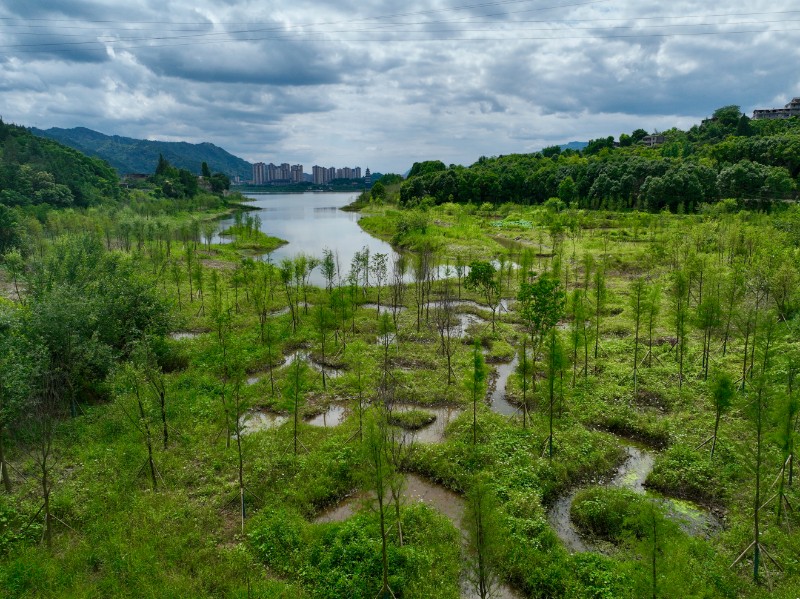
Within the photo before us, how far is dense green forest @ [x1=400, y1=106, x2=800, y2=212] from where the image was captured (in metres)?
64.6

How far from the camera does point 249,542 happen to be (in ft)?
43.1

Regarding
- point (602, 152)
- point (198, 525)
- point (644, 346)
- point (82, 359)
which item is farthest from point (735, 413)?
point (602, 152)

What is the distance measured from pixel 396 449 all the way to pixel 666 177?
221 ft

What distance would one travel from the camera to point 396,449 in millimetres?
16828

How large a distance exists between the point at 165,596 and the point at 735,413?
21.4 m

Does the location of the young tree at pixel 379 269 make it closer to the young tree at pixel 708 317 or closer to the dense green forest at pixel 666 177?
the young tree at pixel 708 317

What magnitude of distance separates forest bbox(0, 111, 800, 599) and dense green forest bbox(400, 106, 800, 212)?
1635 inches

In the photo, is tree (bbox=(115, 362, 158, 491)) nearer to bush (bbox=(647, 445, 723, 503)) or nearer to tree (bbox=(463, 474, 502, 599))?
tree (bbox=(463, 474, 502, 599))

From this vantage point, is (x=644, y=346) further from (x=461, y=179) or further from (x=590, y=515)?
(x=461, y=179)

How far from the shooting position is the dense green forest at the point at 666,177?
64.6 metres

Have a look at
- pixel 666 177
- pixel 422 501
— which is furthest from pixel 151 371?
pixel 666 177

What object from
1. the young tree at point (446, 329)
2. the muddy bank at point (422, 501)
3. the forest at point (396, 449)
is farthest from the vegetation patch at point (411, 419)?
the muddy bank at point (422, 501)

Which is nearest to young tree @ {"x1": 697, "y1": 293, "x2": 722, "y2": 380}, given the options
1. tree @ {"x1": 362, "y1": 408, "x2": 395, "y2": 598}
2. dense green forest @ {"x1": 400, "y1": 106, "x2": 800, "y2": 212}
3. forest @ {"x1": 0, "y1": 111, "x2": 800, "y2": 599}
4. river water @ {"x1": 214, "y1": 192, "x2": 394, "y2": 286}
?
forest @ {"x1": 0, "y1": 111, "x2": 800, "y2": 599}

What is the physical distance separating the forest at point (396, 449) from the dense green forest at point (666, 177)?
41.5 meters
